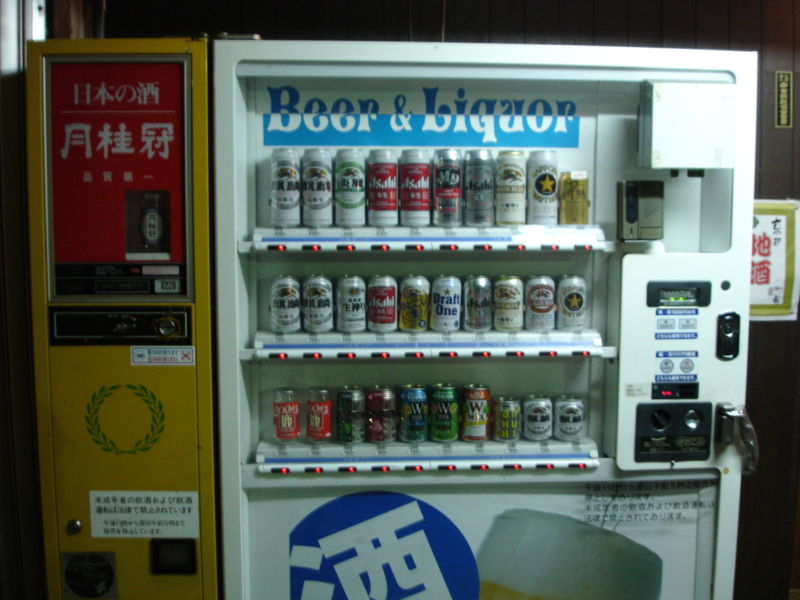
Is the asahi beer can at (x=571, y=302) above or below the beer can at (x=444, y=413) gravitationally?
above

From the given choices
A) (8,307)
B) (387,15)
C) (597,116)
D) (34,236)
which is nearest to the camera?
(34,236)

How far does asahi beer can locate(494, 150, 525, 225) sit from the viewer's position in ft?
6.72

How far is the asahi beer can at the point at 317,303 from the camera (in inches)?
80.6

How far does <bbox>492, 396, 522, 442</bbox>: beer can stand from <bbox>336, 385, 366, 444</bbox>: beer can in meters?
0.48

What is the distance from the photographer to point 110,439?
1915 millimetres

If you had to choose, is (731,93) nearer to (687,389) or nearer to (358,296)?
(687,389)

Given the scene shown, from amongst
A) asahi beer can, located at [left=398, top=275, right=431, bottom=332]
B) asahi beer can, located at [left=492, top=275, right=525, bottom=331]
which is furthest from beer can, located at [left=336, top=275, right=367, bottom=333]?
asahi beer can, located at [left=492, top=275, right=525, bottom=331]

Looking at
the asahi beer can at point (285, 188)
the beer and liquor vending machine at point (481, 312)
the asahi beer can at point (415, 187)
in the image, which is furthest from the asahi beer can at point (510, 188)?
the asahi beer can at point (285, 188)

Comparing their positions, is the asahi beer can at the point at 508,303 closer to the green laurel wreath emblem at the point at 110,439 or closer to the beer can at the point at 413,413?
the beer can at the point at 413,413

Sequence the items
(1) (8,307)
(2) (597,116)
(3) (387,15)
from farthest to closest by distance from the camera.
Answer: (3) (387,15), (2) (597,116), (1) (8,307)

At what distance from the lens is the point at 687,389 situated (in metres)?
2.04

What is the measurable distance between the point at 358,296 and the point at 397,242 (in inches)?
9.5

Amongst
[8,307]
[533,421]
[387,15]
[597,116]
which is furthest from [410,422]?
[387,15]

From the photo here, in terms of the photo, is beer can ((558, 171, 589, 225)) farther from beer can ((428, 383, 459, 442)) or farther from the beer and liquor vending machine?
beer can ((428, 383, 459, 442))
